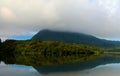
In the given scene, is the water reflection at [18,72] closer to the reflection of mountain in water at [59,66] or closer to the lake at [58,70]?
the lake at [58,70]

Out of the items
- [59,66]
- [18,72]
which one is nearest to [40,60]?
[59,66]

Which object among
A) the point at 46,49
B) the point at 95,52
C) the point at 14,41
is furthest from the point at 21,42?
the point at 95,52

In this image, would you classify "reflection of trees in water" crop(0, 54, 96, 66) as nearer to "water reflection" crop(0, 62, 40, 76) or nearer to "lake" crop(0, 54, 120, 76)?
"lake" crop(0, 54, 120, 76)

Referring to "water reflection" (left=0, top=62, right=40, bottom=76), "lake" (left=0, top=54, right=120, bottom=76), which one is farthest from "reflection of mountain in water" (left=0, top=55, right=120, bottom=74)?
"water reflection" (left=0, top=62, right=40, bottom=76)

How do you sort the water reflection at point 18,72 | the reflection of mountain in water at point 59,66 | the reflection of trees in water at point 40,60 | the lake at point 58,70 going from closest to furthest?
the water reflection at point 18,72 → the lake at point 58,70 → the reflection of mountain in water at point 59,66 → the reflection of trees in water at point 40,60

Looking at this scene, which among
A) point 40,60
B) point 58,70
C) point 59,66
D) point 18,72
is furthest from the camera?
point 40,60

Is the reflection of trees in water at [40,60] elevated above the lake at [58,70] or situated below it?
above

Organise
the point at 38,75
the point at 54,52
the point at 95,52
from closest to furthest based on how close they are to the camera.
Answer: the point at 38,75
the point at 54,52
the point at 95,52

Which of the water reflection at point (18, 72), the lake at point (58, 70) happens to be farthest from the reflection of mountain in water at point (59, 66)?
the water reflection at point (18, 72)

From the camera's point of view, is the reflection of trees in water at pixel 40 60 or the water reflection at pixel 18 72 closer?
the water reflection at pixel 18 72

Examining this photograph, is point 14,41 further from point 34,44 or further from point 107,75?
point 107,75

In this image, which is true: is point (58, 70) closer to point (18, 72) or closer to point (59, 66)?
point (18, 72)
